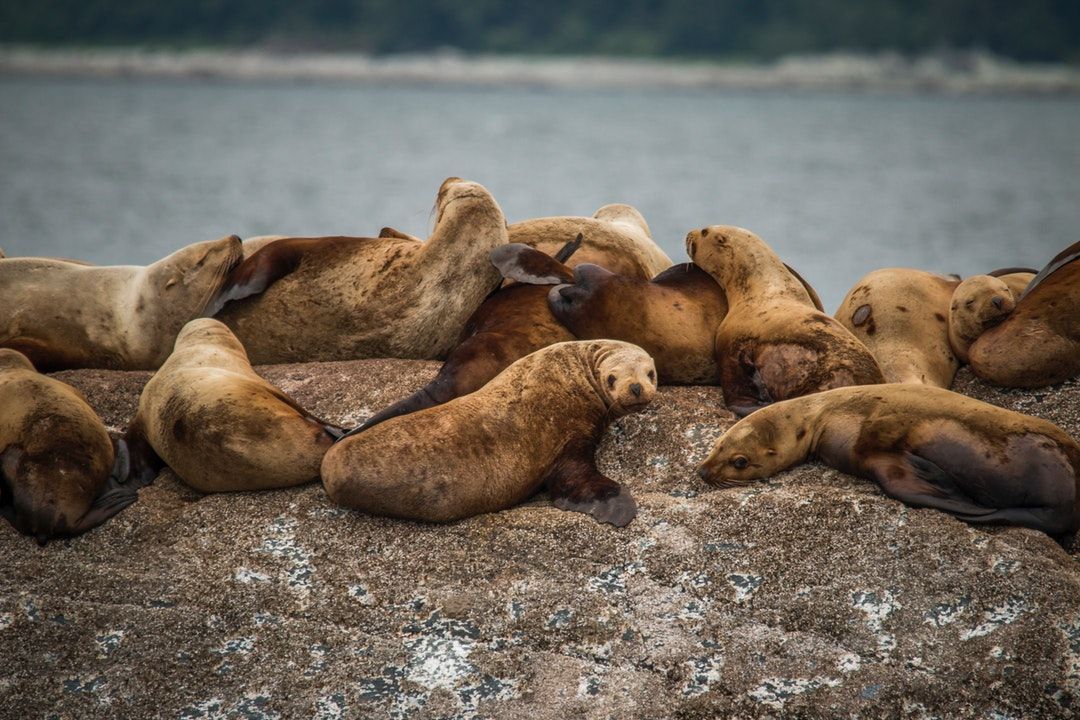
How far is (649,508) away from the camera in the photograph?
4883 mm

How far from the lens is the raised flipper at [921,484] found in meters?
4.64

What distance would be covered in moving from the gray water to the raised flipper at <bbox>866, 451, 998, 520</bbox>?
15.8 meters

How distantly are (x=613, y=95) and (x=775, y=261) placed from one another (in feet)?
350

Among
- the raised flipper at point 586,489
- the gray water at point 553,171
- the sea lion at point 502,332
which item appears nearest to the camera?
the raised flipper at point 586,489

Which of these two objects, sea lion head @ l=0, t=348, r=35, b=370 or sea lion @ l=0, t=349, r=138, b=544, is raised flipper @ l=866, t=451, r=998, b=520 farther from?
sea lion head @ l=0, t=348, r=35, b=370

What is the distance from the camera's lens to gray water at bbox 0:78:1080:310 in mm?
30094

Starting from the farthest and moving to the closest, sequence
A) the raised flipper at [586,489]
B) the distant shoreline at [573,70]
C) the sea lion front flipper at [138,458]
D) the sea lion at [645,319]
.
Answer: the distant shoreline at [573,70] → the sea lion at [645,319] → the sea lion front flipper at [138,458] → the raised flipper at [586,489]

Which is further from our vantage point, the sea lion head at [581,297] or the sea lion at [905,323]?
the sea lion head at [581,297]

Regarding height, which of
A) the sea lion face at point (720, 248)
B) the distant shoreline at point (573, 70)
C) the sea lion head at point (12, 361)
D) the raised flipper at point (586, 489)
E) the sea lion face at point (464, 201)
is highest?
the sea lion face at point (464, 201)

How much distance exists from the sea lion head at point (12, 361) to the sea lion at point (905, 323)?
416 cm

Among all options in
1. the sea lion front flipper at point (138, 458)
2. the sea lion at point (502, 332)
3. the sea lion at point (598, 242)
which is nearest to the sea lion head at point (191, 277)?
the sea lion front flipper at point (138, 458)

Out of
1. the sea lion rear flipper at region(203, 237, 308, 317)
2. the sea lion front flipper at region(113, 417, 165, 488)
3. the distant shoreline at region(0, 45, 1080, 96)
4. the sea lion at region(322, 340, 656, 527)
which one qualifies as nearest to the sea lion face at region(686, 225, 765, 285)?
the sea lion at region(322, 340, 656, 527)

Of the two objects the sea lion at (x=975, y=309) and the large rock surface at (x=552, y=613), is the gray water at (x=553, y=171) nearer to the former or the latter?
the sea lion at (x=975, y=309)

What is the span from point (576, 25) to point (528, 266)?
10329cm
